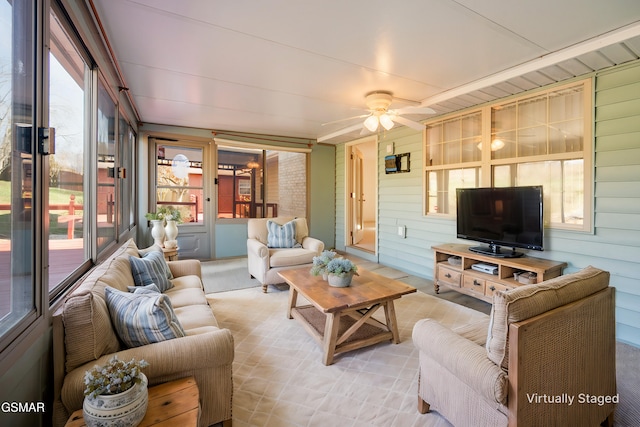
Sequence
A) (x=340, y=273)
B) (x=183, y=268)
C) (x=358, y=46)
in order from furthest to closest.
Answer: (x=183, y=268) < (x=340, y=273) < (x=358, y=46)

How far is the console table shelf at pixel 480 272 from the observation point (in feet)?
9.35

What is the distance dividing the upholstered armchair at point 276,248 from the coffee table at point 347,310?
0.80 meters


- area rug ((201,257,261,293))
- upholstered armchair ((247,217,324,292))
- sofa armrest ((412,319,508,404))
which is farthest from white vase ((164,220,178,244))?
sofa armrest ((412,319,508,404))

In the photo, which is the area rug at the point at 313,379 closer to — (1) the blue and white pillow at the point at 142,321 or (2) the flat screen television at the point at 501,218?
(1) the blue and white pillow at the point at 142,321

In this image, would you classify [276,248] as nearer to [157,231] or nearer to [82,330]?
[157,231]

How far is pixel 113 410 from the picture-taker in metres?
1.03

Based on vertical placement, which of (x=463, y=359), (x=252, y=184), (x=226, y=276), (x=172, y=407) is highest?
(x=252, y=184)

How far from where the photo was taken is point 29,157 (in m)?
1.17

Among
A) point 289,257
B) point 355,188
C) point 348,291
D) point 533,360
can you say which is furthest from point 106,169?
point 355,188

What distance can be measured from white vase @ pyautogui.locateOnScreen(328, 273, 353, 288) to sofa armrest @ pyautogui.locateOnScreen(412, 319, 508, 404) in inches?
37.7

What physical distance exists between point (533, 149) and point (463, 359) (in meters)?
2.84

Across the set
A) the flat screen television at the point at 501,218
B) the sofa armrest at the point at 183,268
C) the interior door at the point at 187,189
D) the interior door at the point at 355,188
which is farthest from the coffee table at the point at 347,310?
the interior door at the point at 355,188

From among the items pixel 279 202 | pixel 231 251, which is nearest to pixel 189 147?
pixel 231 251

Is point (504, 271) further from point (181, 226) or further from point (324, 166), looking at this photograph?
point (181, 226)
